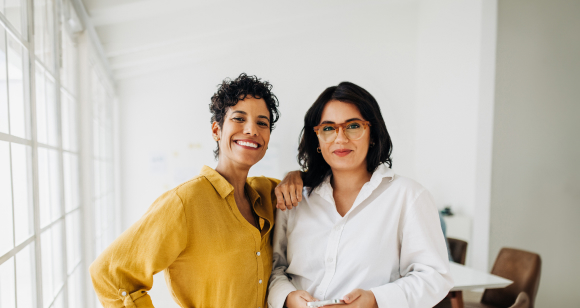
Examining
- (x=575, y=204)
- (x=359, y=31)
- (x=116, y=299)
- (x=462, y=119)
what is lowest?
(x=575, y=204)

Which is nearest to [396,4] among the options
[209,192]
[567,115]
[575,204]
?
[567,115]

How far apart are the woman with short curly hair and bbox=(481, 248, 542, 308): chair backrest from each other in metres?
2.26

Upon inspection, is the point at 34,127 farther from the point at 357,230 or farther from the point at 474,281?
the point at 474,281

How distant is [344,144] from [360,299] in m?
0.60

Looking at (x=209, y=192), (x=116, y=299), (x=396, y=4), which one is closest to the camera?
(x=116, y=299)

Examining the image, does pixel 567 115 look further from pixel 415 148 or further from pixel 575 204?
pixel 415 148

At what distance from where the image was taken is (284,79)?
5.89 meters

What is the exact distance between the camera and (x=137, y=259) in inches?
44.9

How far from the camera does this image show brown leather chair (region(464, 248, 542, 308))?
8.71ft

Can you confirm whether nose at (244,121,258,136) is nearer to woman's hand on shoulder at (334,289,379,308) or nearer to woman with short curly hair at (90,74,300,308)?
woman with short curly hair at (90,74,300,308)

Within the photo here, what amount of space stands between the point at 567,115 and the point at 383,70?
9.06ft

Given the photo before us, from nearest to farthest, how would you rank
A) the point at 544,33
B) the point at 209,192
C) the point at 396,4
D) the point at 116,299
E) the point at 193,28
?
1. the point at 116,299
2. the point at 209,192
3. the point at 544,33
4. the point at 193,28
5. the point at 396,4

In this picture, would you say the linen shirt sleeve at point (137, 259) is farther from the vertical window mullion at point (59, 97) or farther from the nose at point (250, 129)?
the vertical window mullion at point (59, 97)

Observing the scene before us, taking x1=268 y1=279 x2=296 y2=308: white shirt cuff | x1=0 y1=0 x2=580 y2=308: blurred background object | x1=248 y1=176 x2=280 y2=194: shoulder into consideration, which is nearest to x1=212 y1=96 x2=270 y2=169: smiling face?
x1=248 y1=176 x2=280 y2=194: shoulder
